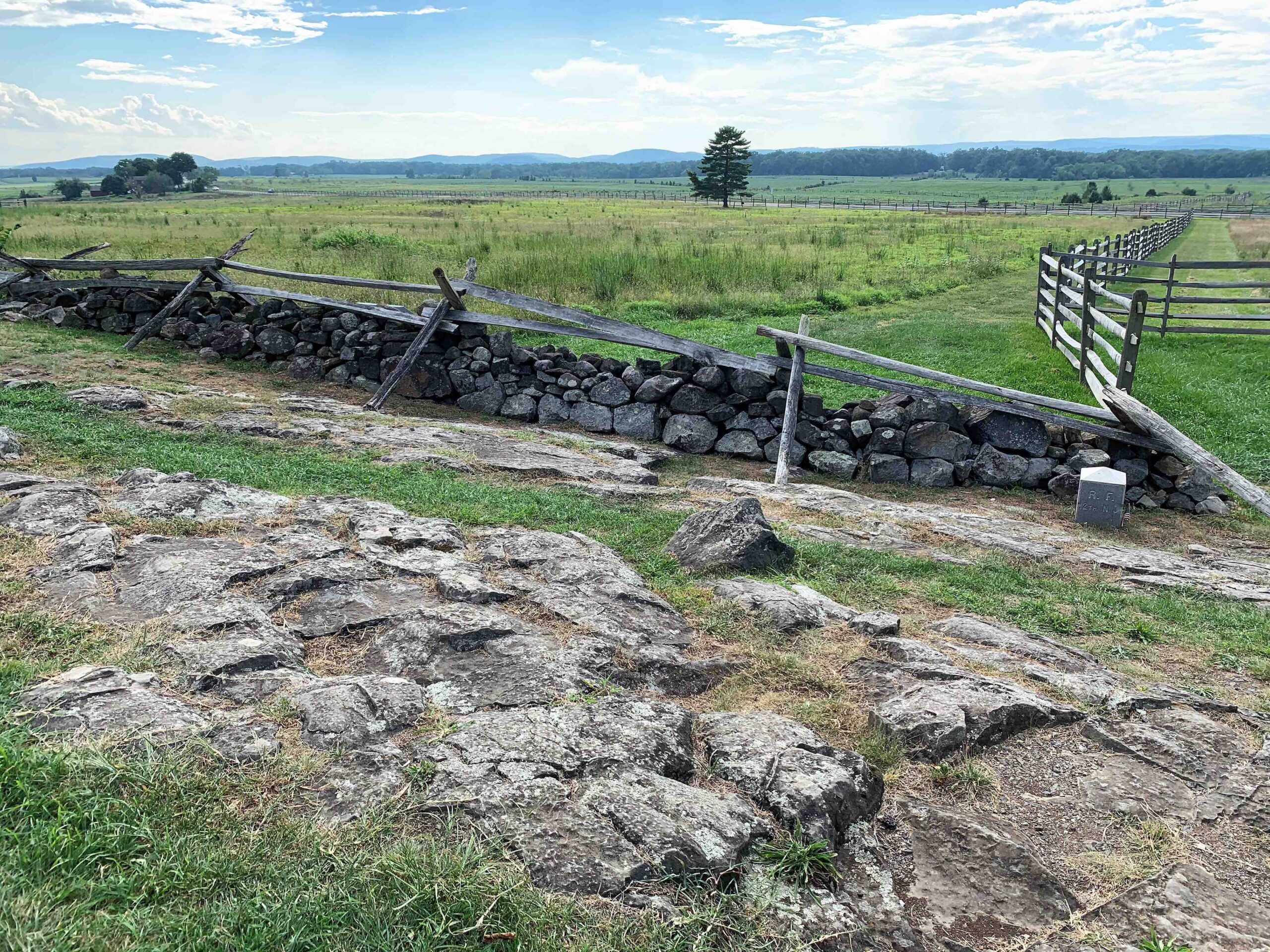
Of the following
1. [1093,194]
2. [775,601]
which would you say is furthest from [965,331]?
[1093,194]

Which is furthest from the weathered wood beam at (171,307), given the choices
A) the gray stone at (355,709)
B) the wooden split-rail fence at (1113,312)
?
the wooden split-rail fence at (1113,312)

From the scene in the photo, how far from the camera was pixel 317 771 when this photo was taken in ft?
10.4

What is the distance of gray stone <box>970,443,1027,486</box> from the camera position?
9203mm

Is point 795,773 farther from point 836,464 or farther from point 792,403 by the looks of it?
point 792,403

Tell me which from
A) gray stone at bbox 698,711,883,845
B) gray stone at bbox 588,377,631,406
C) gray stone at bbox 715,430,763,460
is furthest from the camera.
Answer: gray stone at bbox 588,377,631,406

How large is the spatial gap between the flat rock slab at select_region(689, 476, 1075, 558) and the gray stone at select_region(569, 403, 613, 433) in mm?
2091

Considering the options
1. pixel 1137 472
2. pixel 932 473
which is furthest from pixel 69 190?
pixel 1137 472

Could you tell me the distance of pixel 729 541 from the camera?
19.5 ft

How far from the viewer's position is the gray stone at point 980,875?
9.86 feet

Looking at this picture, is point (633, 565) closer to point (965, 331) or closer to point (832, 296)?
point (965, 331)

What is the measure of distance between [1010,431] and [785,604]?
5.32 metres

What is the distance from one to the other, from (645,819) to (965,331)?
1475 cm

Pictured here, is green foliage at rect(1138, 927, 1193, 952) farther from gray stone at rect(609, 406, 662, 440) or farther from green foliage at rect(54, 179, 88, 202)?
green foliage at rect(54, 179, 88, 202)

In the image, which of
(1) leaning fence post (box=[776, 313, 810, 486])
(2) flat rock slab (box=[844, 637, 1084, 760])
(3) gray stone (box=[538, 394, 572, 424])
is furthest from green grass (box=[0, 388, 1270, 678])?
(3) gray stone (box=[538, 394, 572, 424])
